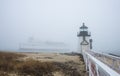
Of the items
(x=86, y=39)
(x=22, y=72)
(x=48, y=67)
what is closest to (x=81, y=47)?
(x=86, y=39)

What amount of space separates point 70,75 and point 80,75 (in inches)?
29.5

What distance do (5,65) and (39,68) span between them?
231 cm

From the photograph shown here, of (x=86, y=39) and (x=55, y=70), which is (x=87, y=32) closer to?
(x=86, y=39)

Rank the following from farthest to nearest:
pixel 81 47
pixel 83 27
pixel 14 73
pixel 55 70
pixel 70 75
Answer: pixel 83 27
pixel 81 47
pixel 55 70
pixel 70 75
pixel 14 73

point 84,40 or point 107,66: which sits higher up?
point 84,40

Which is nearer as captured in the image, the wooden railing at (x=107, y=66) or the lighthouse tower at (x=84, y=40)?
A: the wooden railing at (x=107, y=66)

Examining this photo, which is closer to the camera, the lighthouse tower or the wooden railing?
the wooden railing

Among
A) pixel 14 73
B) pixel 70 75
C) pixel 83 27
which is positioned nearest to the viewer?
pixel 14 73

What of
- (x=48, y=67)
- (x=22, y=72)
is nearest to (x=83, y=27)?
(x=48, y=67)

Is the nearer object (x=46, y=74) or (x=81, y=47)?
(x=46, y=74)

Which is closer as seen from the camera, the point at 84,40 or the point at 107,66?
the point at 107,66

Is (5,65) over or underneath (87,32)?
underneath

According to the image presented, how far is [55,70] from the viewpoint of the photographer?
48.9ft

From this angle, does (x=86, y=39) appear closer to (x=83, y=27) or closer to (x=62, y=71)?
(x=83, y=27)
